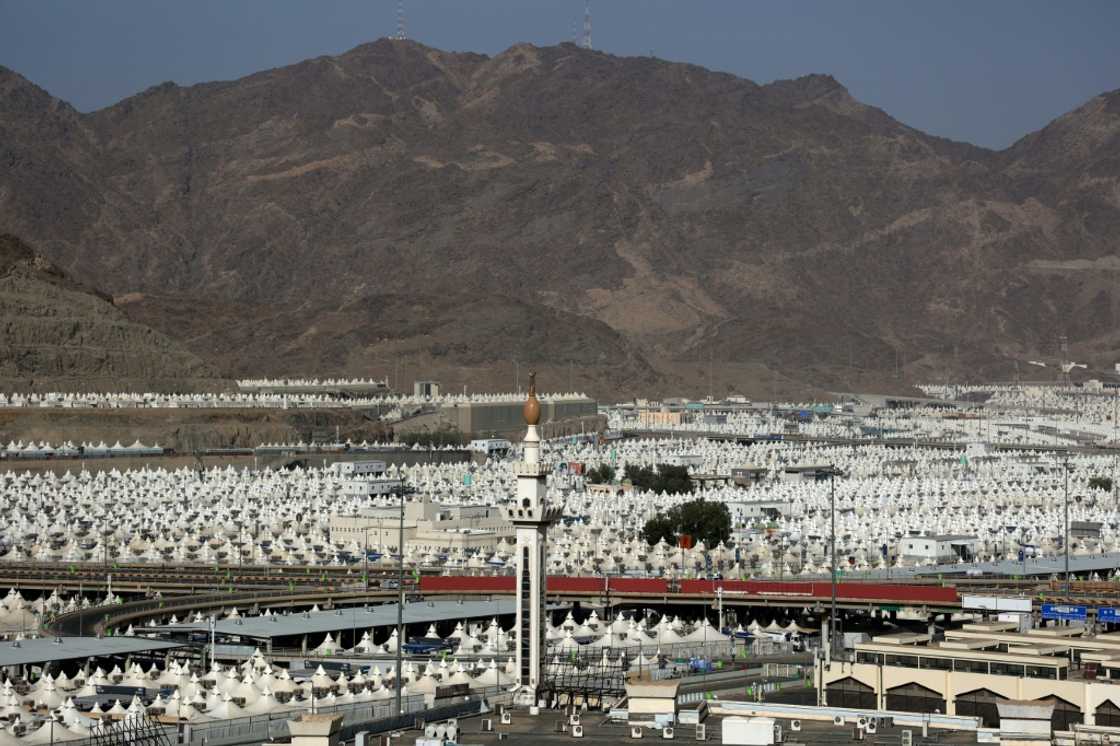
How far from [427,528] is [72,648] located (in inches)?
1703

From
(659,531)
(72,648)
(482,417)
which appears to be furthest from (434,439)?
(72,648)

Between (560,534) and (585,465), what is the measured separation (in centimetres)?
5235

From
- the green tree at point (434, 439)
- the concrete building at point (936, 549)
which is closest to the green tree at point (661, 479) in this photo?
the green tree at point (434, 439)

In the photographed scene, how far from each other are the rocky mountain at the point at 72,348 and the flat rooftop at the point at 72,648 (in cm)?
11875

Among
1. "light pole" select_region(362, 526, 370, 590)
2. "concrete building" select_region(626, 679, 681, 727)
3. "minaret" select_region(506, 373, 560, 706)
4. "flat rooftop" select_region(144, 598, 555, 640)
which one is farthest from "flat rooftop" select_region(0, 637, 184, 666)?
"concrete building" select_region(626, 679, 681, 727)

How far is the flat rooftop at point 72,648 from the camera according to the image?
57594 millimetres

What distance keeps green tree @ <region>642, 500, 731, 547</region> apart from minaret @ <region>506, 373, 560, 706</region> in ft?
193

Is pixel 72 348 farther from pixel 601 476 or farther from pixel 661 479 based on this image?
pixel 661 479

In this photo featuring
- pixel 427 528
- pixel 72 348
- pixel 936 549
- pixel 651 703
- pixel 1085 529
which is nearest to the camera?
pixel 651 703

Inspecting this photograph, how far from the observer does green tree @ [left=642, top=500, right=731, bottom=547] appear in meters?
101

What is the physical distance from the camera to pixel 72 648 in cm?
5891

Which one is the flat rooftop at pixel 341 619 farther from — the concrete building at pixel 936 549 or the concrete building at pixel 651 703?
the concrete building at pixel 936 549

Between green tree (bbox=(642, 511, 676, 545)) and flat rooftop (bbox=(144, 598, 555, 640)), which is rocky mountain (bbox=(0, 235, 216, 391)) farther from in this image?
flat rooftop (bbox=(144, 598, 555, 640))

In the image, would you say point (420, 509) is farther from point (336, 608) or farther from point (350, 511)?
point (336, 608)
